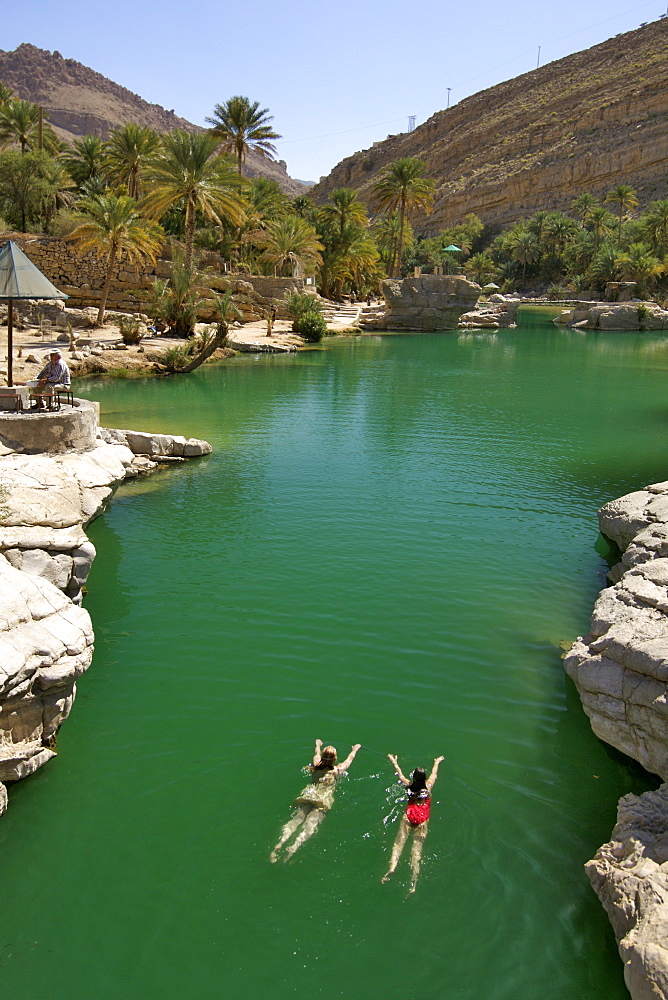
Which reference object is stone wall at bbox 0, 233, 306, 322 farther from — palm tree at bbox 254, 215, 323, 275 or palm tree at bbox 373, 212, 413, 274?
palm tree at bbox 373, 212, 413, 274

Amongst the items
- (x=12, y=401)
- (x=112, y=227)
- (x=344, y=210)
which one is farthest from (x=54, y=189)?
(x=12, y=401)

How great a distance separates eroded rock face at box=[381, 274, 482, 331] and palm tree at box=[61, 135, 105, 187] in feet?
74.1

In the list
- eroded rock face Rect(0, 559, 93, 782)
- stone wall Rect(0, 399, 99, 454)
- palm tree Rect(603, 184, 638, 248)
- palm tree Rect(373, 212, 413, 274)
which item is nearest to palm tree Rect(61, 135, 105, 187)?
palm tree Rect(373, 212, 413, 274)

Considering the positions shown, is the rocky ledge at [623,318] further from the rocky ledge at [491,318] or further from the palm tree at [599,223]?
the palm tree at [599,223]

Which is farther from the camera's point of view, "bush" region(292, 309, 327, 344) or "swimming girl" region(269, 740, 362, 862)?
"bush" region(292, 309, 327, 344)

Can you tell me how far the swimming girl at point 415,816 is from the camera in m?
6.48

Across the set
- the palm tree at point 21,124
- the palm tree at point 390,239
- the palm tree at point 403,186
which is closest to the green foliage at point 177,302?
the palm tree at point 21,124

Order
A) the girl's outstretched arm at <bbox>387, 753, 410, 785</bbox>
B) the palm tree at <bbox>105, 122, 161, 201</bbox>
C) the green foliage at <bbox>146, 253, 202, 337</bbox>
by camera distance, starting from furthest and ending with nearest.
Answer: the palm tree at <bbox>105, 122, 161, 201</bbox> < the green foliage at <bbox>146, 253, 202, 337</bbox> < the girl's outstretched arm at <bbox>387, 753, 410, 785</bbox>

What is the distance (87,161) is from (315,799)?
5312 cm

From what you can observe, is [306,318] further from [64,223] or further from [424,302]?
[424,302]

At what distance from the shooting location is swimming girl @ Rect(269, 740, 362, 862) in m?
6.64

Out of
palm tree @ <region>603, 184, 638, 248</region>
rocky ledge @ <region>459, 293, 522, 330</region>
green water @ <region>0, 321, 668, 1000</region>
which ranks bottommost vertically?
green water @ <region>0, 321, 668, 1000</region>

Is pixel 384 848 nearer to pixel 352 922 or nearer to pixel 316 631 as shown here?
pixel 352 922

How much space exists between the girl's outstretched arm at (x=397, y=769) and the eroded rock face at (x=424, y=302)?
171 feet
